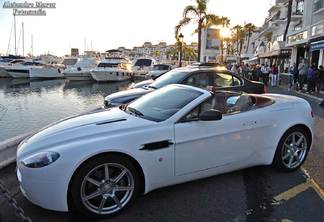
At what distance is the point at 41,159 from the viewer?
2303 mm

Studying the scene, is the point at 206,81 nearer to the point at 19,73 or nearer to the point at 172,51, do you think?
the point at 19,73

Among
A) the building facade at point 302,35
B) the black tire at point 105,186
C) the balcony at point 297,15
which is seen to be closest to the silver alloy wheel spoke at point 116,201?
the black tire at point 105,186

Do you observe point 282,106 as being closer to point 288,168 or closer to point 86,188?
point 288,168

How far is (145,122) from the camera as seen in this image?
2.81 meters

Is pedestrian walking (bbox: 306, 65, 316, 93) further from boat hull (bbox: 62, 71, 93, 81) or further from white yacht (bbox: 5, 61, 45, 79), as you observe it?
white yacht (bbox: 5, 61, 45, 79)

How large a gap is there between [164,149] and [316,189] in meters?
2.14

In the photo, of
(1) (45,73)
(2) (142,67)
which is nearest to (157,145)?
(2) (142,67)

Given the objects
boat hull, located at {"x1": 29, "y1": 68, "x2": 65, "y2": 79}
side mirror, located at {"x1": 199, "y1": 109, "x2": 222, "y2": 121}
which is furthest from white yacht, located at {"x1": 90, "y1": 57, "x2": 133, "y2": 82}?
side mirror, located at {"x1": 199, "y1": 109, "x2": 222, "y2": 121}

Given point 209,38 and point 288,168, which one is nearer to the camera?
point 288,168

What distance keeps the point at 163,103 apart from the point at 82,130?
1.23m

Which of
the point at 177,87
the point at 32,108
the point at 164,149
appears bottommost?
the point at 32,108

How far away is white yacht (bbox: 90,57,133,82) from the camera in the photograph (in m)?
24.5

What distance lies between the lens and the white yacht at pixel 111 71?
965 inches

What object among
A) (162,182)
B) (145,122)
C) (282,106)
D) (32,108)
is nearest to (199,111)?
(145,122)
